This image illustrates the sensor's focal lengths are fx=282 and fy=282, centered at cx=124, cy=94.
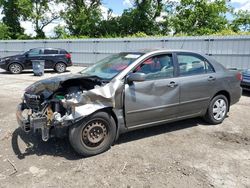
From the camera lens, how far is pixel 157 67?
4.94 metres

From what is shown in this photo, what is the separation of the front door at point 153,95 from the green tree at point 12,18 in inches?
1329

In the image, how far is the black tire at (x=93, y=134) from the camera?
4.13m

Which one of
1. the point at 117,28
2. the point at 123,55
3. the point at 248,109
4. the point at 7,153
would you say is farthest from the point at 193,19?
the point at 7,153

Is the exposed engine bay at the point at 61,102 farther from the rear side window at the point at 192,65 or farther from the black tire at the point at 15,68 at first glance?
the black tire at the point at 15,68

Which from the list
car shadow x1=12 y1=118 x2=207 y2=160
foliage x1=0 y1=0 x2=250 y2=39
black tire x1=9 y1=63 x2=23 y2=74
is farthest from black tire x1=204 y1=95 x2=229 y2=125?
foliage x1=0 y1=0 x2=250 y2=39

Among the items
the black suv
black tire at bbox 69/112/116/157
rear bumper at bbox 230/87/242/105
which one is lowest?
black tire at bbox 69/112/116/157

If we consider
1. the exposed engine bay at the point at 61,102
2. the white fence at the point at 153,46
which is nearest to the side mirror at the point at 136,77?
the exposed engine bay at the point at 61,102

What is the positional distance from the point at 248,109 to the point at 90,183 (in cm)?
Result: 535

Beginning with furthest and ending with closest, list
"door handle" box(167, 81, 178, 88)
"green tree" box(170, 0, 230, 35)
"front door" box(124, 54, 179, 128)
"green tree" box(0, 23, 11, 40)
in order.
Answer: "green tree" box(0, 23, 11, 40) → "green tree" box(170, 0, 230, 35) → "door handle" box(167, 81, 178, 88) → "front door" box(124, 54, 179, 128)

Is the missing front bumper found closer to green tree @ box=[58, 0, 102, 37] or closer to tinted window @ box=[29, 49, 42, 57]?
tinted window @ box=[29, 49, 42, 57]

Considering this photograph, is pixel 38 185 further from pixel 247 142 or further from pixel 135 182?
pixel 247 142

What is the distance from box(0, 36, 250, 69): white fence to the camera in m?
13.4

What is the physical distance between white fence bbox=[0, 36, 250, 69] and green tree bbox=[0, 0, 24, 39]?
34.9 ft

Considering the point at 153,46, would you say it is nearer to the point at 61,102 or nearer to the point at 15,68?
the point at 15,68
